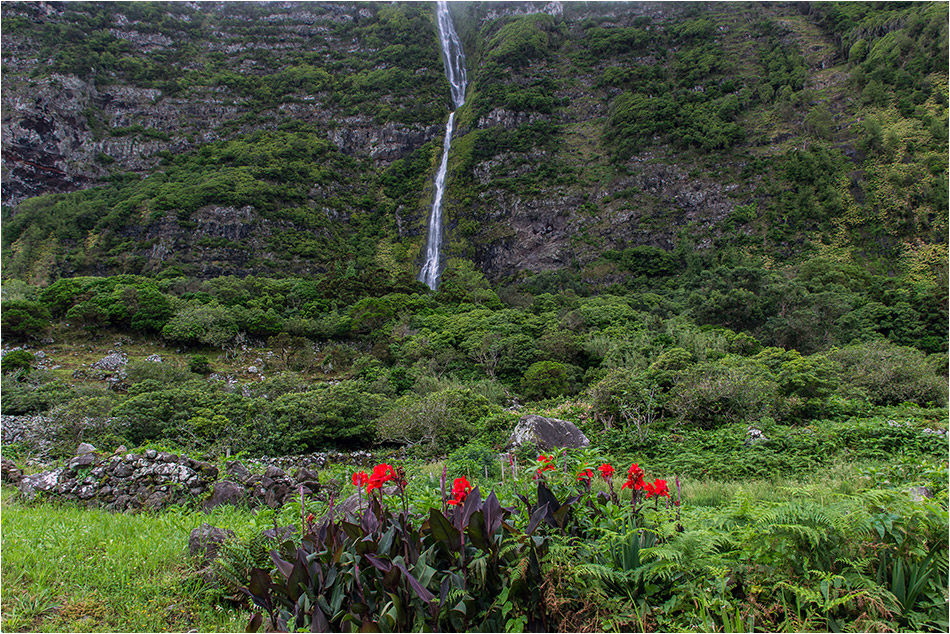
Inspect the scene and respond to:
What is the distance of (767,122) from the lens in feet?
187

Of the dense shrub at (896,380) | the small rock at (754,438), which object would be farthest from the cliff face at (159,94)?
the small rock at (754,438)

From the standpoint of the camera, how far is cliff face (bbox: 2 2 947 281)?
49438 mm

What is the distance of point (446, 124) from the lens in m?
72.8

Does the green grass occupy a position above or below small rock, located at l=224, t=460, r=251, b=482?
above

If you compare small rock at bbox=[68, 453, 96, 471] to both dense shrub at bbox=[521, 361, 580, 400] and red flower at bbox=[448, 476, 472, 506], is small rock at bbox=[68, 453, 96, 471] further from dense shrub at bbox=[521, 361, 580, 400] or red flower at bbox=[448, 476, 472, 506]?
dense shrub at bbox=[521, 361, 580, 400]

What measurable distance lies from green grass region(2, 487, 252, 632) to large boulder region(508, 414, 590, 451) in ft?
19.8

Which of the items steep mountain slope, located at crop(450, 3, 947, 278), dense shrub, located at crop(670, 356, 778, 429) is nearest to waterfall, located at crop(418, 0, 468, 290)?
steep mountain slope, located at crop(450, 3, 947, 278)

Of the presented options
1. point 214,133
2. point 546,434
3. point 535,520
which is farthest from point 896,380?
point 214,133

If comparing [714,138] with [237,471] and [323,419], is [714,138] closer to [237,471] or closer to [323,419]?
[323,419]

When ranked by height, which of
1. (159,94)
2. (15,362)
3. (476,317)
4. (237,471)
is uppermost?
(159,94)

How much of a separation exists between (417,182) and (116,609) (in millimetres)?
67134

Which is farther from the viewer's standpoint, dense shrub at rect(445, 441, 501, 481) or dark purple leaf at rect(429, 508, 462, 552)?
dense shrub at rect(445, 441, 501, 481)

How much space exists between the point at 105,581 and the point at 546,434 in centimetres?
734

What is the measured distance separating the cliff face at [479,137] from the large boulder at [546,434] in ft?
148
